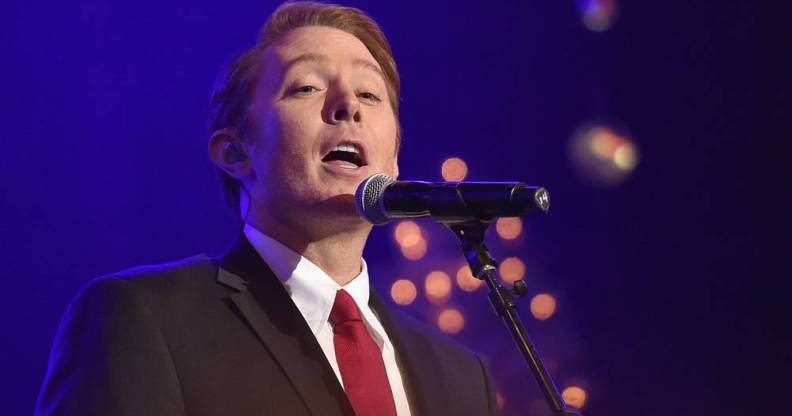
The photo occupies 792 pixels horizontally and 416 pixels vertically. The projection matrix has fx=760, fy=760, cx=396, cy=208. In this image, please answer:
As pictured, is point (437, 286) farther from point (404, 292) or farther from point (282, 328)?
point (282, 328)

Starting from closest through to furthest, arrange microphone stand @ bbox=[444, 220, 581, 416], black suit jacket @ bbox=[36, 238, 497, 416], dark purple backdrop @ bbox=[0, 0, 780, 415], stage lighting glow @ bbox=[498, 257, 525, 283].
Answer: microphone stand @ bbox=[444, 220, 581, 416]
black suit jacket @ bbox=[36, 238, 497, 416]
dark purple backdrop @ bbox=[0, 0, 780, 415]
stage lighting glow @ bbox=[498, 257, 525, 283]

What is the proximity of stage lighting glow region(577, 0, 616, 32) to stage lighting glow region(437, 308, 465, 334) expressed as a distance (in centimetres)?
153

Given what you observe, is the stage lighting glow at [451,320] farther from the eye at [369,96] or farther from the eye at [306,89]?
the eye at [306,89]

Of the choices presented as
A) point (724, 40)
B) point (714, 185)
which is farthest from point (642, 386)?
point (724, 40)

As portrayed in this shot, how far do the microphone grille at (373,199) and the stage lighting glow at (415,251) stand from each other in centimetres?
A: 205

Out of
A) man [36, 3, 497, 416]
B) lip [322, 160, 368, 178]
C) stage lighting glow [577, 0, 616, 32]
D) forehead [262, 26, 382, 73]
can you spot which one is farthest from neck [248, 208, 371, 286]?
stage lighting glow [577, 0, 616, 32]

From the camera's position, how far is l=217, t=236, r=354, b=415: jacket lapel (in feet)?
5.76

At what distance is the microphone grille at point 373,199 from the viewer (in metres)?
1.65

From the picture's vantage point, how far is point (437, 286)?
148 inches

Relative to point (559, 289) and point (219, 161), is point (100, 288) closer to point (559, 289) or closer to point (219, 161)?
point (219, 161)

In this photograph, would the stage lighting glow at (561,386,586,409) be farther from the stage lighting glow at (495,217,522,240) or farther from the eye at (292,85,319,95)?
the eye at (292,85,319,95)

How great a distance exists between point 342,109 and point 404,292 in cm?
186

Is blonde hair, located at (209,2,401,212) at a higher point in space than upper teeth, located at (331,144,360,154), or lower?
higher

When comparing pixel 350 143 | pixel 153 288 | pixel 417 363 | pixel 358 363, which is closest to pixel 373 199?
pixel 350 143
